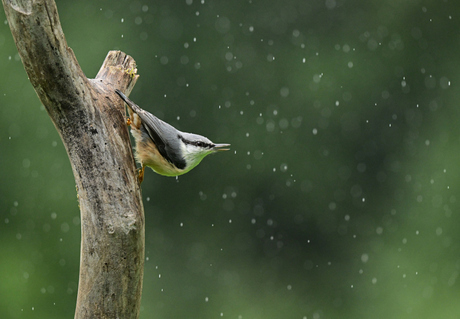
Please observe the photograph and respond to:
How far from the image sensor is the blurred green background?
21.5 feet

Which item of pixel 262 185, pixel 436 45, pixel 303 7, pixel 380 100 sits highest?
pixel 303 7

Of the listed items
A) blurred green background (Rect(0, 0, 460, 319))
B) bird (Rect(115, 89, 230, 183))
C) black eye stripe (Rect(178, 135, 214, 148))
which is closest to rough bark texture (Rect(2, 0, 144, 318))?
bird (Rect(115, 89, 230, 183))

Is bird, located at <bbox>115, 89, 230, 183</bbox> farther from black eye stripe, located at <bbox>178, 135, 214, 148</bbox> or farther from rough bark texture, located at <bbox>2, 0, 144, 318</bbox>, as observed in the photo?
rough bark texture, located at <bbox>2, 0, 144, 318</bbox>

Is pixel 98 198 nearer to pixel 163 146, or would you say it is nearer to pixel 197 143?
pixel 163 146

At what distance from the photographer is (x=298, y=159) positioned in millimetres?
6812

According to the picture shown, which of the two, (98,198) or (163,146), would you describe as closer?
(98,198)

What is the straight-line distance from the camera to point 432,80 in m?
6.77

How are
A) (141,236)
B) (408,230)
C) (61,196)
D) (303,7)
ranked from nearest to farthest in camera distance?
(141,236) < (61,196) < (408,230) < (303,7)

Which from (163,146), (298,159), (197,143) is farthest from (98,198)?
(298,159)

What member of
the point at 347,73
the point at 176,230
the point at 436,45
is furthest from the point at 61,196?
the point at 436,45

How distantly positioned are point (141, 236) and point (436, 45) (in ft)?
18.8

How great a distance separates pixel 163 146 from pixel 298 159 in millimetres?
4382

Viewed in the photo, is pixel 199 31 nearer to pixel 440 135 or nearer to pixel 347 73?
pixel 347 73

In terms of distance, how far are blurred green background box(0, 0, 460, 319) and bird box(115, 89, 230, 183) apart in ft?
12.5
